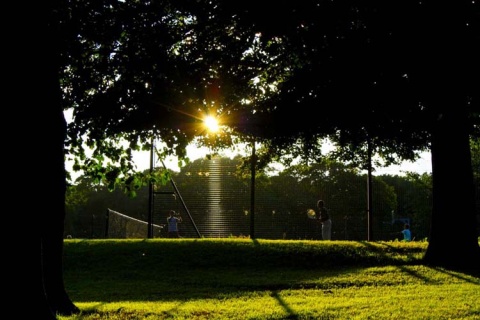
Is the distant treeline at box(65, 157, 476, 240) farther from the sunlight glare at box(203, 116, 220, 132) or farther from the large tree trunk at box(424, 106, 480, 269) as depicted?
the large tree trunk at box(424, 106, 480, 269)

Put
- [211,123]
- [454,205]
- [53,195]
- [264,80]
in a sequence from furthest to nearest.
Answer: [264,80] → [211,123] → [454,205] → [53,195]

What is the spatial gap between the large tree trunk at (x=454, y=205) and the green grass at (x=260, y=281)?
75 centimetres

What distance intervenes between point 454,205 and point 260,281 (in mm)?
5253

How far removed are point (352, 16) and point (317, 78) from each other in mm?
3202

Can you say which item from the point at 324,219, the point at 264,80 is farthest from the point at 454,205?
the point at 324,219

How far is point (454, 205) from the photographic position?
1357 cm

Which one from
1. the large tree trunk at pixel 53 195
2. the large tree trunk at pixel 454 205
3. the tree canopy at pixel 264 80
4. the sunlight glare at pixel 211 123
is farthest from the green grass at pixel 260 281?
the sunlight glare at pixel 211 123

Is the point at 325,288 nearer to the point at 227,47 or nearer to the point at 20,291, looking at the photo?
the point at 227,47

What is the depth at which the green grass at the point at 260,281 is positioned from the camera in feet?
25.6

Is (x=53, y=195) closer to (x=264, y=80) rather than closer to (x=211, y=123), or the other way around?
(x=211, y=123)

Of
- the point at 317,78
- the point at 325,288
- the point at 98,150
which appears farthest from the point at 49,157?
the point at 317,78

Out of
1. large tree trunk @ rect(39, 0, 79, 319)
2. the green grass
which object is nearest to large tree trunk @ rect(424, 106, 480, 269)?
the green grass

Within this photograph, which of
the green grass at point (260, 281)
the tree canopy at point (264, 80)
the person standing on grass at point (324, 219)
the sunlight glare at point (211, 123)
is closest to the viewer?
the green grass at point (260, 281)

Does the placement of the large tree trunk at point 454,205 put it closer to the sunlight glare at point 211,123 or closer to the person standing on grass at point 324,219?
the sunlight glare at point 211,123
